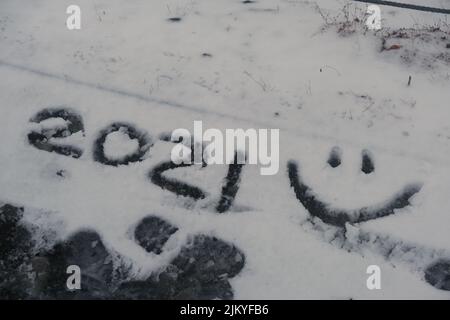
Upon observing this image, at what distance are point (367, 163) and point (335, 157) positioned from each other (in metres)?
0.26

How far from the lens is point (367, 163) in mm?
3674

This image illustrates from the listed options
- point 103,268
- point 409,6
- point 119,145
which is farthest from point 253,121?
point 409,6

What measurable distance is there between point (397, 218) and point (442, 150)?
2.68ft

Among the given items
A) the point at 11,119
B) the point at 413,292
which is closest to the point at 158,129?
the point at 11,119

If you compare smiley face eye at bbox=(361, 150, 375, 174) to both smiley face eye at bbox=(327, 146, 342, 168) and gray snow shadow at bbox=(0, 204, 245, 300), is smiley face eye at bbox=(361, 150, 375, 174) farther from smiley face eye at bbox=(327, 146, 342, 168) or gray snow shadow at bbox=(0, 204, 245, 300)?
gray snow shadow at bbox=(0, 204, 245, 300)

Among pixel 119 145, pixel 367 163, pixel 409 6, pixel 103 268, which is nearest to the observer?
pixel 103 268

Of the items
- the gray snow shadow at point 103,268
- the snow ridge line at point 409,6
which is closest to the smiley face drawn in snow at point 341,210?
the gray snow shadow at point 103,268

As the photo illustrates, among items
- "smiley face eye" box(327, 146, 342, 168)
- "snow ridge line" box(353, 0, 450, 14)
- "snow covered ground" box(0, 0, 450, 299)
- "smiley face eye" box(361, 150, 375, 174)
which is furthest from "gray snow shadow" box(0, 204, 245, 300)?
"snow ridge line" box(353, 0, 450, 14)

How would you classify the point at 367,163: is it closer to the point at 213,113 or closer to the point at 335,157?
the point at 335,157

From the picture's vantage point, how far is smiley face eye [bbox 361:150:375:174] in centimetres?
363

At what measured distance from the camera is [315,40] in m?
Answer: 4.71

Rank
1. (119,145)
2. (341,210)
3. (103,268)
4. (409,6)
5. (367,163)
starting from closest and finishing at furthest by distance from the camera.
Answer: (103,268) → (341,210) → (367,163) → (119,145) → (409,6)

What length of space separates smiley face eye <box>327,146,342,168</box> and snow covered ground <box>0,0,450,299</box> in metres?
0.04
